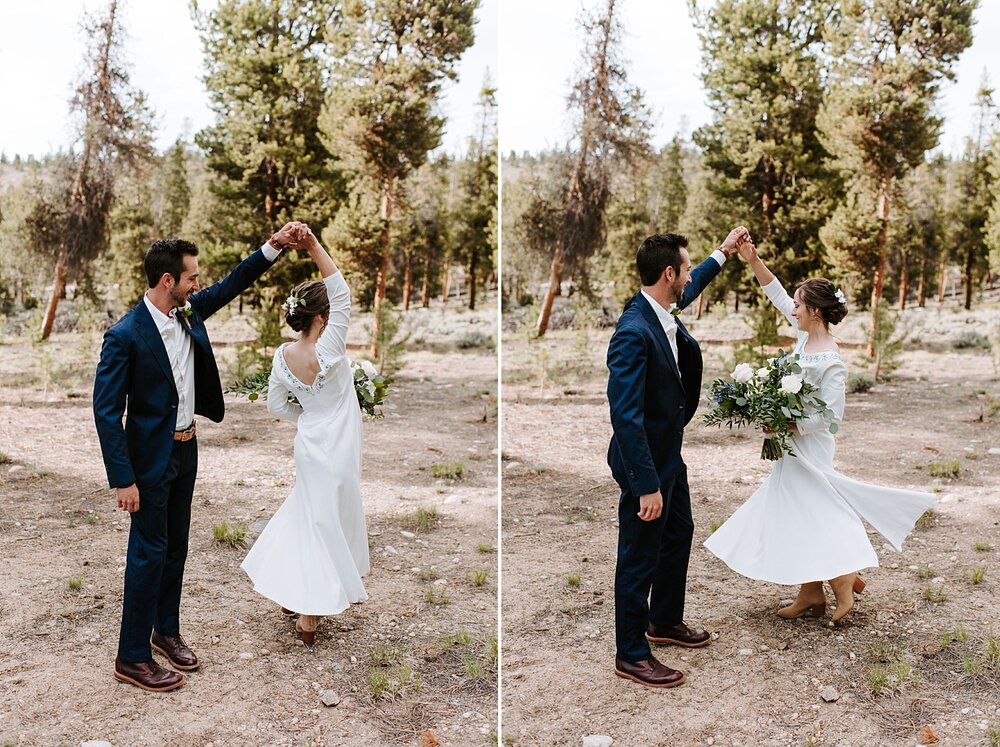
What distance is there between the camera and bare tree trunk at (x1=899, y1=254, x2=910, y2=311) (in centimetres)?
1423

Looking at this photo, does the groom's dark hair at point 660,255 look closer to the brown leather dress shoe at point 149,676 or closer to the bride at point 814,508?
the bride at point 814,508

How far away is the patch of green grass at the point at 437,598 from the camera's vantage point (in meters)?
5.51

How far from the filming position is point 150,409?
4090 millimetres

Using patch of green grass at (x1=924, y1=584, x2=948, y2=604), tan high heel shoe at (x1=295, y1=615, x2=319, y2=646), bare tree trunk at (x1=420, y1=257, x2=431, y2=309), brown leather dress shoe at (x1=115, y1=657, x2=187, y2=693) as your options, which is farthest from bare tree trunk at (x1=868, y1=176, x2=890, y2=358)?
brown leather dress shoe at (x1=115, y1=657, x2=187, y2=693)

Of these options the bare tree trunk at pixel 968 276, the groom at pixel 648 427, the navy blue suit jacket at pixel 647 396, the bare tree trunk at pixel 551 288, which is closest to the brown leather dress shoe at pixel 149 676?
the groom at pixel 648 427

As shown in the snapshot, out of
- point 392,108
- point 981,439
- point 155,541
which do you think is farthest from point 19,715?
point 392,108

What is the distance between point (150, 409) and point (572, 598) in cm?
288

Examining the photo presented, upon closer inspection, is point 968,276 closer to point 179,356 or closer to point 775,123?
point 775,123

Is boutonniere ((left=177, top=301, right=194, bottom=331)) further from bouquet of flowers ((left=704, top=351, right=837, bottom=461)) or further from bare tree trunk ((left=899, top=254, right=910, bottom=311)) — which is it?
bare tree trunk ((left=899, top=254, right=910, bottom=311))

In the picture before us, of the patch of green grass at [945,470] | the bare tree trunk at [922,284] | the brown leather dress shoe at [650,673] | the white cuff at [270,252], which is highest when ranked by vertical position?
the bare tree trunk at [922,284]

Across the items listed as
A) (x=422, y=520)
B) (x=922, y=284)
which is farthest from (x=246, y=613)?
(x=922, y=284)

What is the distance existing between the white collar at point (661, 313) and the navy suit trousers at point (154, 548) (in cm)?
237

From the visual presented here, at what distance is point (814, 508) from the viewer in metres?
4.67

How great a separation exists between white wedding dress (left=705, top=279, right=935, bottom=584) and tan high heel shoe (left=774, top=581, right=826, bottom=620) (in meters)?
0.38
